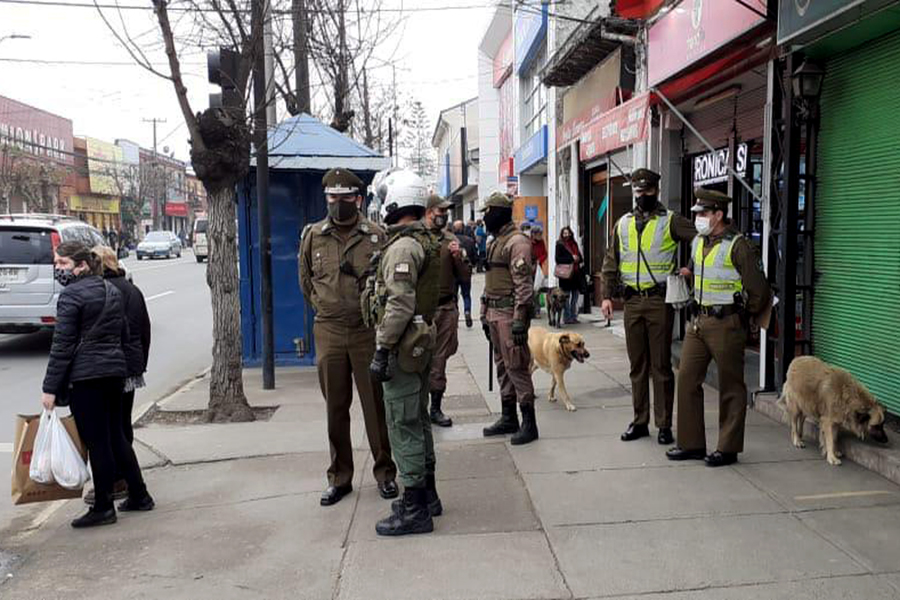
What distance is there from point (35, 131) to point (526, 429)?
172ft

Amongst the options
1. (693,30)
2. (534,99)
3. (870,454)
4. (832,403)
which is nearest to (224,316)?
(832,403)

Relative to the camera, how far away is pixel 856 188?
6.07 metres

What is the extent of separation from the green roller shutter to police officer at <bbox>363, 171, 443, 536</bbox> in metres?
3.65

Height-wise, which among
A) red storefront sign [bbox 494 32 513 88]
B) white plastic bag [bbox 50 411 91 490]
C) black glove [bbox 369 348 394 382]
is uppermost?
red storefront sign [bbox 494 32 513 88]

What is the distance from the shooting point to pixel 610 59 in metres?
12.0

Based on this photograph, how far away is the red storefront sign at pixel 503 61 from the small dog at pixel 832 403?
20.8 metres

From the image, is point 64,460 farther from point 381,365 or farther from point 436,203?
point 436,203

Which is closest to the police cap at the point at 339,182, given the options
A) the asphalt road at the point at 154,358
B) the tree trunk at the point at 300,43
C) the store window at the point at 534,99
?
the asphalt road at the point at 154,358

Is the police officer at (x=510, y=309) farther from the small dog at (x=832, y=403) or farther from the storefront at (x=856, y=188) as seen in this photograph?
the storefront at (x=856, y=188)

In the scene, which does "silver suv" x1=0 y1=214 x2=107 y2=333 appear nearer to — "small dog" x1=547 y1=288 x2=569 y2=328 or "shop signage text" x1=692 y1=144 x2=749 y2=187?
"small dog" x1=547 y1=288 x2=569 y2=328

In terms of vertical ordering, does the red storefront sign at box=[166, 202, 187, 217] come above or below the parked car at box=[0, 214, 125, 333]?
above

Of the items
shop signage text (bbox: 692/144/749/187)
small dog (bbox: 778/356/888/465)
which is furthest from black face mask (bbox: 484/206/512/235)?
shop signage text (bbox: 692/144/749/187)

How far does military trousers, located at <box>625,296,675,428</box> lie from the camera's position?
5.86 metres

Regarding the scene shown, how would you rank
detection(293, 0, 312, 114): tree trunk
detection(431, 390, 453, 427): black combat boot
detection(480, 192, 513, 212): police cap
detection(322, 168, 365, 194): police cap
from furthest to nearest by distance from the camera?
detection(293, 0, 312, 114): tree trunk
detection(431, 390, 453, 427): black combat boot
detection(480, 192, 513, 212): police cap
detection(322, 168, 365, 194): police cap
